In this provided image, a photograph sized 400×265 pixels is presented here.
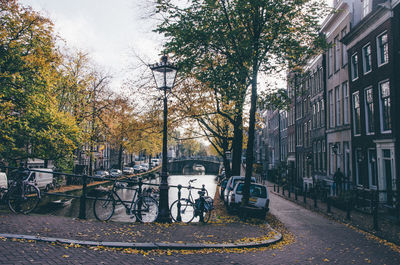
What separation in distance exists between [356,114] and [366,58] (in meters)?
3.76

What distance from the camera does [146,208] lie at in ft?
34.7

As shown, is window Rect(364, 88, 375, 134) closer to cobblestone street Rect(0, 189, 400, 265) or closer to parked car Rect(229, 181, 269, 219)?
parked car Rect(229, 181, 269, 219)

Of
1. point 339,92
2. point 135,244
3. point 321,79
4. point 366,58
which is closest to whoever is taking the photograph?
point 135,244

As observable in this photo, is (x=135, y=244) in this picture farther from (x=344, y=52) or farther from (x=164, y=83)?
(x=344, y=52)

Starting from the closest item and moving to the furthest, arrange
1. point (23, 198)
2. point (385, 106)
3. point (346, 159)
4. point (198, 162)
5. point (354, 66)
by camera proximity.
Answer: point (23, 198) → point (385, 106) → point (354, 66) → point (346, 159) → point (198, 162)

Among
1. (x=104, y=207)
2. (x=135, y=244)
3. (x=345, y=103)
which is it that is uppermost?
(x=345, y=103)

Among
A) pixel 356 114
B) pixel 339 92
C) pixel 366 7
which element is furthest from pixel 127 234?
pixel 339 92

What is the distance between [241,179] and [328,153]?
13.8 metres

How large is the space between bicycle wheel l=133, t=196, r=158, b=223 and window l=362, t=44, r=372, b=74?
16419mm

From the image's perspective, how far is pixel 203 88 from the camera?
2120cm

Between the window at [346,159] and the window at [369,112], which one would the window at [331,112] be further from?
the window at [369,112]

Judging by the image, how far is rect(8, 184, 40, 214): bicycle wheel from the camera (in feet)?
29.0

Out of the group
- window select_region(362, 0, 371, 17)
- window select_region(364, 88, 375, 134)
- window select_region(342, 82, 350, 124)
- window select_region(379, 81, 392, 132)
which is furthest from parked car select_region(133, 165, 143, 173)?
window select_region(379, 81, 392, 132)

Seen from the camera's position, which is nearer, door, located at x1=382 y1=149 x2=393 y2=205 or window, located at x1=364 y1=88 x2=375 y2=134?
door, located at x1=382 y1=149 x2=393 y2=205
